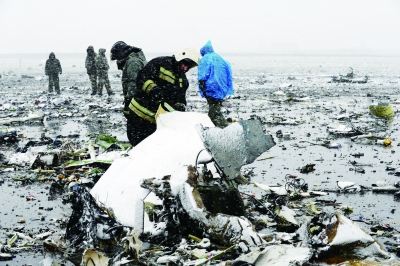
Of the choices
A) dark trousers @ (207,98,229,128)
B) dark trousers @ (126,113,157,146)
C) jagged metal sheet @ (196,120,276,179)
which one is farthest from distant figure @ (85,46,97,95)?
jagged metal sheet @ (196,120,276,179)

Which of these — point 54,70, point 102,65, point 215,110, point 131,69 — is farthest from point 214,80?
point 54,70

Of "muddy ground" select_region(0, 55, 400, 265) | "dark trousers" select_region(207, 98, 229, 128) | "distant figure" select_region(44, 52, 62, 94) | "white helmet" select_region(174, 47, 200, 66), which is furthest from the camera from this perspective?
"distant figure" select_region(44, 52, 62, 94)

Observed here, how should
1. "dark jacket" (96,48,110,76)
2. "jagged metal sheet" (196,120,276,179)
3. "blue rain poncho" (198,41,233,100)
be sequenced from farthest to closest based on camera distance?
"dark jacket" (96,48,110,76), "blue rain poncho" (198,41,233,100), "jagged metal sheet" (196,120,276,179)

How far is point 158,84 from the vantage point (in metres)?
5.12

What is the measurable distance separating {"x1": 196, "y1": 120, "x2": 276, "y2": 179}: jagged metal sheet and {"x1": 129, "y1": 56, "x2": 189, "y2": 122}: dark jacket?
156 centimetres

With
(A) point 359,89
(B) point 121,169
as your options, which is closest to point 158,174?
(B) point 121,169

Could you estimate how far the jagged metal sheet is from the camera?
360 centimetres

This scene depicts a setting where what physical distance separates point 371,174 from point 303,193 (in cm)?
126

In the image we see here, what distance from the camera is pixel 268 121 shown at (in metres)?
9.97

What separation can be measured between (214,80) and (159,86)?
2.42 meters

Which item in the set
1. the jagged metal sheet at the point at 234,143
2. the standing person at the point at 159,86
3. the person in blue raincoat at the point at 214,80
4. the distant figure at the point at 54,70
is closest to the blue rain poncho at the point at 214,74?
the person in blue raincoat at the point at 214,80

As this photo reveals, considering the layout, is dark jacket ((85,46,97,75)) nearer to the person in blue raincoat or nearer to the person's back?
the person in blue raincoat

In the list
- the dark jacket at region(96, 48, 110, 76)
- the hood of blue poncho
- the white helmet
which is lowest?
the dark jacket at region(96, 48, 110, 76)

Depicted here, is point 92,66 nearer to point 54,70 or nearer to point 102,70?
point 102,70
